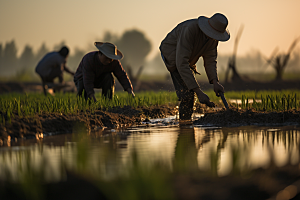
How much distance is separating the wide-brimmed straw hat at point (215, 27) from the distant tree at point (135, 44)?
213 ft

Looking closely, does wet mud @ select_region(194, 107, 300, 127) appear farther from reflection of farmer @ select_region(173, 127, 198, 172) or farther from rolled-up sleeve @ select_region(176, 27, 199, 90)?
reflection of farmer @ select_region(173, 127, 198, 172)

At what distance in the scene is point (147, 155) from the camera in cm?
279

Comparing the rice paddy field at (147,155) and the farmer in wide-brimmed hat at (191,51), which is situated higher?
the farmer in wide-brimmed hat at (191,51)

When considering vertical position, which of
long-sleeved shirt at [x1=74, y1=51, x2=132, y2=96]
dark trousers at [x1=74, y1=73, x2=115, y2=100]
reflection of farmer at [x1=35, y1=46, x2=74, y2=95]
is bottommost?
dark trousers at [x1=74, y1=73, x2=115, y2=100]

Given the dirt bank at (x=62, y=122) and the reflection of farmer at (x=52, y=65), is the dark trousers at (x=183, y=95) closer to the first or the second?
the dirt bank at (x=62, y=122)

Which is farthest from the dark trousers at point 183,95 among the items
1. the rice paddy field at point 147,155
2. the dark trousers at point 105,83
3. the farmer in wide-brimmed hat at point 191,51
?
the dark trousers at point 105,83

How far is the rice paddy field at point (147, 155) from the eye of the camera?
1912 millimetres

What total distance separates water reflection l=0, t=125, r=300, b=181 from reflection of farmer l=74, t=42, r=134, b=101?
5.91ft

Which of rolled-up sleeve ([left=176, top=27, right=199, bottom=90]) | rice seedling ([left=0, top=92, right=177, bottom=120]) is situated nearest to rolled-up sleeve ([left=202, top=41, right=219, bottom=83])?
rolled-up sleeve ([left=176, top=27, right=199, bottom=90])

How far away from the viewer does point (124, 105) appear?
5.94 metres

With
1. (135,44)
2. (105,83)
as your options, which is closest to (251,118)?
(105,83)

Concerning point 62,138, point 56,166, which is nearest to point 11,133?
point 62,138

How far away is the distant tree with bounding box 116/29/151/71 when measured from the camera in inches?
2753

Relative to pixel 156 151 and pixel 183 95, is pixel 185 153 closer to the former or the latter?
pixel 156 151
